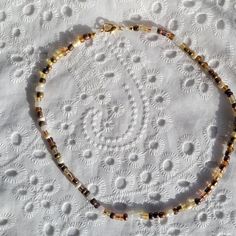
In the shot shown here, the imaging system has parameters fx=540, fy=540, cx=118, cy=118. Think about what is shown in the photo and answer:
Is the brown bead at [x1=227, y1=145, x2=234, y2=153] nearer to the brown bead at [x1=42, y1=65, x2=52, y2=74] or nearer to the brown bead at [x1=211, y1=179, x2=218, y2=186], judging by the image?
the brown bead at [x1=211, y1=179, x2=218, y2=186]

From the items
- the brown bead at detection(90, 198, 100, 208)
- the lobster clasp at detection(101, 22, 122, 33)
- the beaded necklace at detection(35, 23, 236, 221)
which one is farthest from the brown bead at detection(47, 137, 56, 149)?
the lobster clasp at detection(101, 22, 122, 33)

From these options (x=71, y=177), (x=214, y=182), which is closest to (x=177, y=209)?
(x=214, y=182)

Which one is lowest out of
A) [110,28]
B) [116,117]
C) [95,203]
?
[95,203]

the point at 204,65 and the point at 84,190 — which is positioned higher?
the point at 204,65

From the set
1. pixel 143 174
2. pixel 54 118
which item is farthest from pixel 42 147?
pixel 143 174

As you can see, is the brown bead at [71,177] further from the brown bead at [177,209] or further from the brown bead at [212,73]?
the brown bead at [212,73]

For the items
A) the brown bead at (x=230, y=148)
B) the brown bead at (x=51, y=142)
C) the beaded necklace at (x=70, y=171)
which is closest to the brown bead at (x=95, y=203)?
the beaded necklace at (x=70, y=171)

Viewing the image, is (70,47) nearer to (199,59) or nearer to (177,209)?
(199,59)

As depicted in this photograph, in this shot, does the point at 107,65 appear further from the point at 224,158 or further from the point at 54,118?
the point at 224,158
